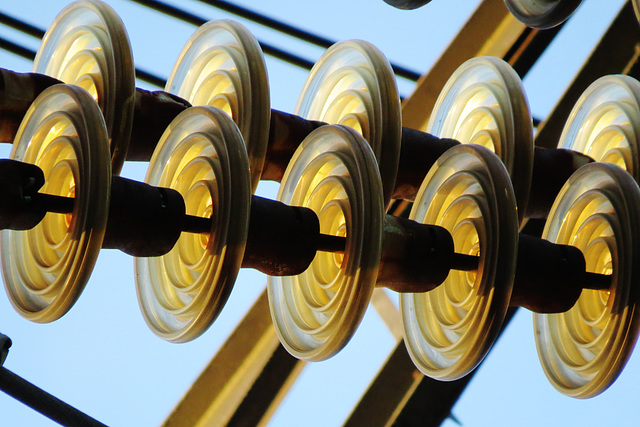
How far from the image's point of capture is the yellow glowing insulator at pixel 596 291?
1630 mm

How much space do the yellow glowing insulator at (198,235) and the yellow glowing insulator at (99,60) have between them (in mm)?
138

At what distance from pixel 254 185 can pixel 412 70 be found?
2.00m

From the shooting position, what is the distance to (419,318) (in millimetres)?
1719

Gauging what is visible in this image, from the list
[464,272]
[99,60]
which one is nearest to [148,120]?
[99,60]

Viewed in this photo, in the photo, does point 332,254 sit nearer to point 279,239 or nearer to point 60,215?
point 279,239

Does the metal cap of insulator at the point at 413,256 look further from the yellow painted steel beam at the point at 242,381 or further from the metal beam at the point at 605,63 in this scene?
the metal beam at the point at 605,63

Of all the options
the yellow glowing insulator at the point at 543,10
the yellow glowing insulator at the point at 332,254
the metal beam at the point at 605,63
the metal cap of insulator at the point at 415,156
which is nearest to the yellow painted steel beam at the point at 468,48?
the metal beam at the point at 605,63

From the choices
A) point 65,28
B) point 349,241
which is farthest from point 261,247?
point 65,28

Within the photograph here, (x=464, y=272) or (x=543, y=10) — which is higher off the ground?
(x=543, y=10)

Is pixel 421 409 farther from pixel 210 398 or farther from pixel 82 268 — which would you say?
pixel 82 268

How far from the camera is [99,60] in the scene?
70.9 inches

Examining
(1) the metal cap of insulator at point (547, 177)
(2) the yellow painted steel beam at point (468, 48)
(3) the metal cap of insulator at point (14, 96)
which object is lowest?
(3) the metal cap of insulator at point (14, 96)

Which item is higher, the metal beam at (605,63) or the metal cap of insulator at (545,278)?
the metal beam at (605,63)

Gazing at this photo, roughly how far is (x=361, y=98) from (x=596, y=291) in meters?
0.60
